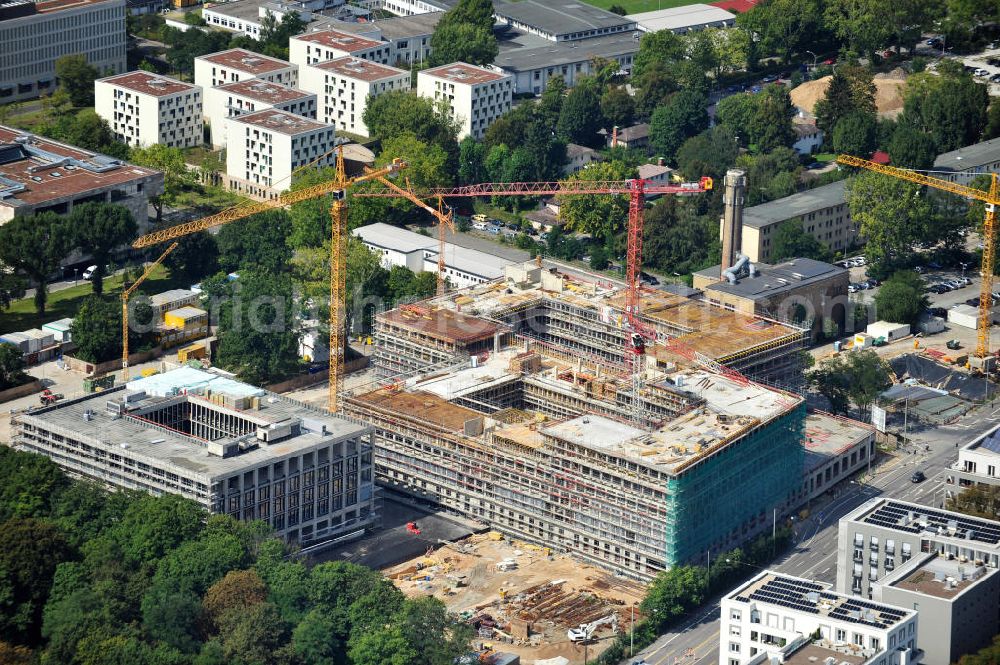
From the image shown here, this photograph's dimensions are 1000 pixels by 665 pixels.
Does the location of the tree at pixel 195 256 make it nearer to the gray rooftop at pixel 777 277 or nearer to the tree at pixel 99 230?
the tree at pixel 99 230

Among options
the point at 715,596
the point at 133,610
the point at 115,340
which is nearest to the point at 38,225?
the point at 115,340

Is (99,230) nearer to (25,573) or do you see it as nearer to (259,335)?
(259,335)

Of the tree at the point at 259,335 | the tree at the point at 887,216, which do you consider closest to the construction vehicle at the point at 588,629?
the tree at the point at 259,335

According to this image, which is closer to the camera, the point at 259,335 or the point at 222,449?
the point at 222,449

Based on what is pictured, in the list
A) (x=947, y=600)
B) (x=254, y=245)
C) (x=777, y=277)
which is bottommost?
(x=947, y=600)

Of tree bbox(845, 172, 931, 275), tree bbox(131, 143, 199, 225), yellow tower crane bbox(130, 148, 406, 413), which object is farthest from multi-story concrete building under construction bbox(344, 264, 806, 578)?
tree bbox(131, 143, 199, 225)

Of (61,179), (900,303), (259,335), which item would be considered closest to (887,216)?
(900,303)

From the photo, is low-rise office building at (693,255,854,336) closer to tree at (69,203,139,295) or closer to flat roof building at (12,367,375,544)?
flat roof building at (12,367,375,544)
